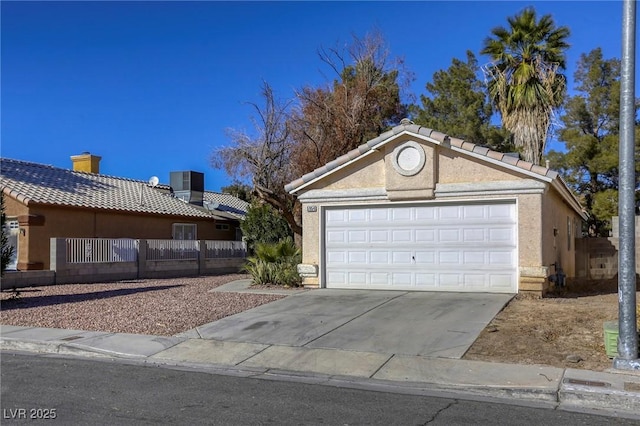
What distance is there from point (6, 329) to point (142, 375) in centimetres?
500

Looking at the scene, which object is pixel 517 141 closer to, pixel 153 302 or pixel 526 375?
pixel 153 302

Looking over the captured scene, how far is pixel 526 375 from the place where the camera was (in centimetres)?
759

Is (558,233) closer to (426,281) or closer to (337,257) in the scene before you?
(426,281)

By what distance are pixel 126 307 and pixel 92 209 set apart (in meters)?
11.8

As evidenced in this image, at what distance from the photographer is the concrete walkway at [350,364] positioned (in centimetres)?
696

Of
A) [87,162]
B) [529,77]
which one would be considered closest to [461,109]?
[529,77]

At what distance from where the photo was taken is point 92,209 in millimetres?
24203

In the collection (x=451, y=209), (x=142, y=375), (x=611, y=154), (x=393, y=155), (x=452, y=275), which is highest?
(x=611, y=154)

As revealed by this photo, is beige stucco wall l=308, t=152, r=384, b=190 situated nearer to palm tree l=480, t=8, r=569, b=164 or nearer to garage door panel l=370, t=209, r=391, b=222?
garage door panel l=370, t=209, r=391, b=222

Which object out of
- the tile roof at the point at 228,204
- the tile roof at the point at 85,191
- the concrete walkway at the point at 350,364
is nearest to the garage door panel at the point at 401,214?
the concrete walkway at the point at 350,364

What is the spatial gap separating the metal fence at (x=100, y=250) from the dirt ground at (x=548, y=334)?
1484 centimetres

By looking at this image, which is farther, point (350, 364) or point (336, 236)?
point (336, 236)

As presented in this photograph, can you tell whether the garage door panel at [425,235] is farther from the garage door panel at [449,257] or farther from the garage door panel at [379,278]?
the garage door panel at [379,278]

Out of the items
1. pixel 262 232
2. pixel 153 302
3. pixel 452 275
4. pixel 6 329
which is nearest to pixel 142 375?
pixel 6 329
